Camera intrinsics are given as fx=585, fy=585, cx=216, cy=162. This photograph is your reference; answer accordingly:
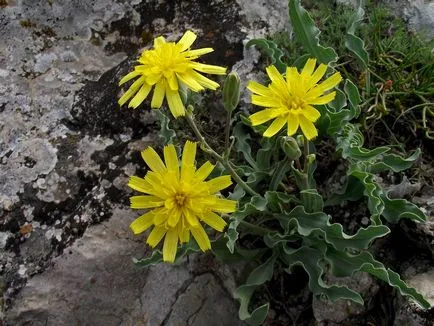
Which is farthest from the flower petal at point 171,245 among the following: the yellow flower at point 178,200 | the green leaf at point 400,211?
the green leaf at point 400,211

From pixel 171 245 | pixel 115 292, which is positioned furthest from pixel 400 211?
pixel 115 292

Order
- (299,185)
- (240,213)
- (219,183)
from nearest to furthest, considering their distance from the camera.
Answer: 1. (219,183)
2. (240,213)
3. (299,185)

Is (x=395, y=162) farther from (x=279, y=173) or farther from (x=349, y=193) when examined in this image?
(x=279, y=173)

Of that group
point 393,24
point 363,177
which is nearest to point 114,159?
point 363,177

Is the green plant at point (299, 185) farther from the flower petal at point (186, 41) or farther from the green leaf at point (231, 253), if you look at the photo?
the flower petal at point (186, 41)

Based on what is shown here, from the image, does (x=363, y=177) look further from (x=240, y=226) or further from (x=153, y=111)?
(x=153, y=111)

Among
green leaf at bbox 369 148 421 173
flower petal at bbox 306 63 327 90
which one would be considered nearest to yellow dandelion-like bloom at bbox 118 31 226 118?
flower petal at bbox 306 63 327 90

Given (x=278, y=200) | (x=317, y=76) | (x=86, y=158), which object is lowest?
(x=278, y=200)
